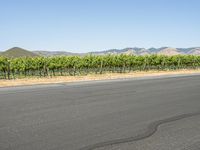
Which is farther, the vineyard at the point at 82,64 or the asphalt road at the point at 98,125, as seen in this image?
the vineyard at the point at 82,64

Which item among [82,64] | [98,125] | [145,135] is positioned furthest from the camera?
[82,64]

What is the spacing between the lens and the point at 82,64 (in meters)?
45.9

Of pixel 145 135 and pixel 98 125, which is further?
pixel 98 125

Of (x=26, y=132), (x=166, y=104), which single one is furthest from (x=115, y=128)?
(x=166, y=104)

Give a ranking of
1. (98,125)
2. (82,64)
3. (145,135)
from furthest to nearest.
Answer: (82,64)
(98,125)
(145,135)

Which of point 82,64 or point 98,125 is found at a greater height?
point 98,125

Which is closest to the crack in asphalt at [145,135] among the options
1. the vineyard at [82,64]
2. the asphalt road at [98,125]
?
the asphalt road at [98,125]

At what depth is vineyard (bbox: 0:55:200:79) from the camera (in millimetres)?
40491

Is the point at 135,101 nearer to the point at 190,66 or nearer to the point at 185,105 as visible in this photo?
the point at 185,105

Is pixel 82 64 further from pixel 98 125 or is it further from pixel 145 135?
pixel 145 135

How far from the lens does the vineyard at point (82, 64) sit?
1594 inches

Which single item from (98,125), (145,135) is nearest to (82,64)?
(98,125)

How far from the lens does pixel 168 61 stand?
59.8 meters

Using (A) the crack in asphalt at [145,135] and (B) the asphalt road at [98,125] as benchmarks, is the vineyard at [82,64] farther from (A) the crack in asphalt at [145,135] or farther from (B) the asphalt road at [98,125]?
(A) the crack in asphalt at [145,135]
